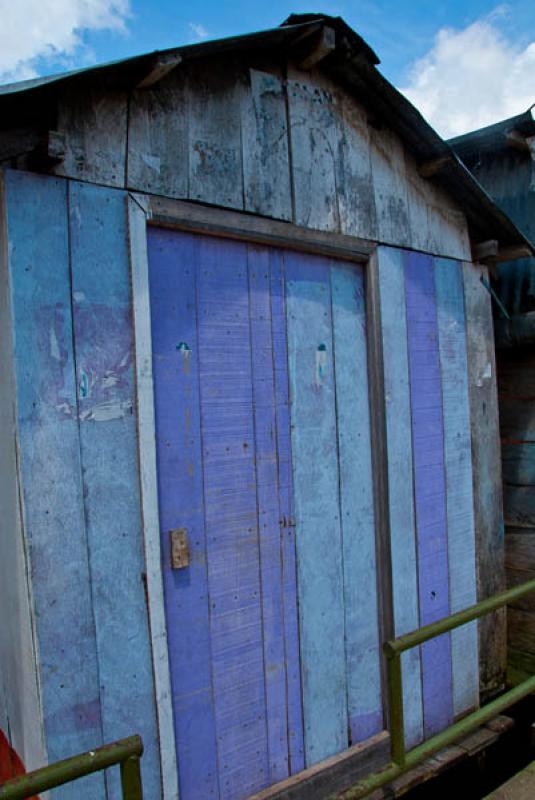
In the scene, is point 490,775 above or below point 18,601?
below

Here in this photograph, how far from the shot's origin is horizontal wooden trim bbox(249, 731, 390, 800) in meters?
2.45

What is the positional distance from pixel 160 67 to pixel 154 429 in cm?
123

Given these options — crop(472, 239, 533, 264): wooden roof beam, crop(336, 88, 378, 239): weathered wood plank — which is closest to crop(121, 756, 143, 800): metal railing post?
crop(336, 88, 378, 239): weathered wood plank

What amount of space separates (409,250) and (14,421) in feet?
6.95

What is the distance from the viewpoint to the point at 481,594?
3.36 metres

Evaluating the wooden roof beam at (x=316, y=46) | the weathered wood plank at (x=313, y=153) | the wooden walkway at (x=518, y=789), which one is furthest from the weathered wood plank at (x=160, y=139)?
the wooden walkway at (x=518, y=789)

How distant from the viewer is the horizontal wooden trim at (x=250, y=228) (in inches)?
86.4

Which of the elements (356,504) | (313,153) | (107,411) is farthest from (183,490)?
(313,153)

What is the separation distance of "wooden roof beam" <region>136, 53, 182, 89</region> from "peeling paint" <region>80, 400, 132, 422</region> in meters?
1.12

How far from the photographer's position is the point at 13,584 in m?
2.04

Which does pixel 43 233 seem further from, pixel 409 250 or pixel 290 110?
pixel 409 250

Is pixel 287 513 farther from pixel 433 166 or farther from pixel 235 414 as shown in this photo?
pixel 433 166

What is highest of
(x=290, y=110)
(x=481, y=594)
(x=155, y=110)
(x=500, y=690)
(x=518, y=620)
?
(x=290, y=110)

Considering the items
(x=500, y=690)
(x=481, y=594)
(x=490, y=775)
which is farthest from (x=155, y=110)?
(x=490, y=775)
